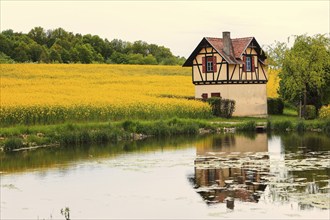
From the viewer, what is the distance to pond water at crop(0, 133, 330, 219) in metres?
17.7

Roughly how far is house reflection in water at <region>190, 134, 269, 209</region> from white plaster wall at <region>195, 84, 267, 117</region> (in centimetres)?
1612

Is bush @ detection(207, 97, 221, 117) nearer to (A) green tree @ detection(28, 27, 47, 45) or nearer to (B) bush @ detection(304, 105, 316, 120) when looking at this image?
(B) bush @ detection(304, 105, 316, 120)

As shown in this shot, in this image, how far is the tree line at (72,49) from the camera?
95.1m

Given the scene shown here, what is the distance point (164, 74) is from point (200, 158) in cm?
4652

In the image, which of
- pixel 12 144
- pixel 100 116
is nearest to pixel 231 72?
pixel 100 116

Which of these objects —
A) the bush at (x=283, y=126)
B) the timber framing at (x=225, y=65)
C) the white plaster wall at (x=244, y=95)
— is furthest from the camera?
the white plaster wall at (x=244, y=95)

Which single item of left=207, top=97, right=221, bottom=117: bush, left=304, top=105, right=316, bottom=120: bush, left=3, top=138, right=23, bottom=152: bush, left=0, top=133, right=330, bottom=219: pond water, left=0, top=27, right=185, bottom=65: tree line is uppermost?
left=0, top=27, right=185, bottom=65: tree line

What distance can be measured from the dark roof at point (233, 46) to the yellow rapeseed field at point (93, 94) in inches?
133

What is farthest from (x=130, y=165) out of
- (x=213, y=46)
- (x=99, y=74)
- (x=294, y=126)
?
(x=99, y=74)

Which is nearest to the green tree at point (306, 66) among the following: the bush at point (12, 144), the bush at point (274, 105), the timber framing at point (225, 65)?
the timber framing at point (225, 65)

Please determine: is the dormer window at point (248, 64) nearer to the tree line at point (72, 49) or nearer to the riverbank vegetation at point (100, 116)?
the riverbank vegetation at point (100, 116)

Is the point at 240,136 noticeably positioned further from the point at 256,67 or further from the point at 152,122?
the point at 256,67

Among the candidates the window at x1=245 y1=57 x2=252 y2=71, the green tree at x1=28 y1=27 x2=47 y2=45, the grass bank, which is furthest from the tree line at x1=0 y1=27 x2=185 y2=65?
the grass bank

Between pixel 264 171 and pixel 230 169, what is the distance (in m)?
A: 1.29
